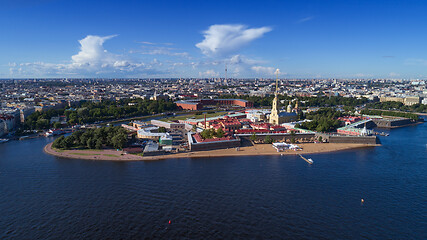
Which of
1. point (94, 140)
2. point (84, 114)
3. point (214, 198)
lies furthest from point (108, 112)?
point (214, 198)

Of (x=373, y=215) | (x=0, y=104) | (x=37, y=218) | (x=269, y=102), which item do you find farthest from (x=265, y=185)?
(x=0, y=104)

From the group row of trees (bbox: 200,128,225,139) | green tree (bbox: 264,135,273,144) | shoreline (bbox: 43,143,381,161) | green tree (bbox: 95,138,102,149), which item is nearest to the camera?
shoreline (bbox: 43,143,381,161)

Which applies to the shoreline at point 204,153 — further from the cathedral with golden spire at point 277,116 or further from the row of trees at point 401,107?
the row of trees at point 401,107

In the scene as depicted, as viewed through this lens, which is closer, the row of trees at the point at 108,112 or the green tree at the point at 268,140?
the green tree at the point at 268,140

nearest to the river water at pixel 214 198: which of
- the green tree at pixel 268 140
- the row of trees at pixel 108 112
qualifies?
the green tree at pixel 268 140

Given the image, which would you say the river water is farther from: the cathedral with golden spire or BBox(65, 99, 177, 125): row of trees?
BBox(65, 99, 177, 125): row of trees

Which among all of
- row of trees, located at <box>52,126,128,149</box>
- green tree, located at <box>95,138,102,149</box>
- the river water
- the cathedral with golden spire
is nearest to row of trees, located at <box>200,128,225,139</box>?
the river water

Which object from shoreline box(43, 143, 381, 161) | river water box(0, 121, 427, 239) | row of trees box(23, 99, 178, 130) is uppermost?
row of trees box(23, 99, 178, 130)
